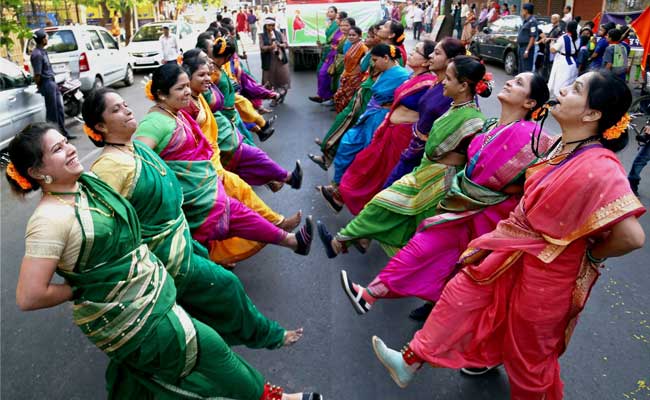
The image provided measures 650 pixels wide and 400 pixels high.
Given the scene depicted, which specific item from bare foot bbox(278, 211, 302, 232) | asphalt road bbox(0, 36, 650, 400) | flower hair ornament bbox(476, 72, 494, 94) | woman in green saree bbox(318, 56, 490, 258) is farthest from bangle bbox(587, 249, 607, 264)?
bare foot bbox(278, 211, 302, 232)

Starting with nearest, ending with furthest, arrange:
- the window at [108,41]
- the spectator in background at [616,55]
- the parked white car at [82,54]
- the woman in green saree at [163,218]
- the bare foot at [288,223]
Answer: the woman in green saree at [163,218] → the bare foot at [288,223] → the spectator in background at [616,55] → the parked white car at [82,54] → the window at [108,41]

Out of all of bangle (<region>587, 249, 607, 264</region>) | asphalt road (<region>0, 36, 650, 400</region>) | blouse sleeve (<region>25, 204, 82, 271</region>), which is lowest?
asphalt road (<region>0, 36, 650, 400</region>)

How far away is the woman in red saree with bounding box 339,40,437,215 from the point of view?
3.85m

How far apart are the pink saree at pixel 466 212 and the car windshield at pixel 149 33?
13932 mm

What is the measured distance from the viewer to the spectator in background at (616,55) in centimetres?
823

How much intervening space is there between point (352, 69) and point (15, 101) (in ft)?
15.7

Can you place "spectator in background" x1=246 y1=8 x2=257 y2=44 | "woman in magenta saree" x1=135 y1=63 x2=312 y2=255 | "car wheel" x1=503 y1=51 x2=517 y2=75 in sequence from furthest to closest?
"spectator in background" x1=246 y1=8 x2=257 y2=44, "car wheel" x1=503 y1=51 x2=517 y2=75, "woman in magenta saree" x1=135 y1=63 x2=312 y2=255

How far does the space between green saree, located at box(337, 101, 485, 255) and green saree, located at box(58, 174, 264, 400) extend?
1.51 m

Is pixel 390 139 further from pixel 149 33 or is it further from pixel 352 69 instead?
pixel 149 33

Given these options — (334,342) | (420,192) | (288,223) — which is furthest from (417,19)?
(334,342)

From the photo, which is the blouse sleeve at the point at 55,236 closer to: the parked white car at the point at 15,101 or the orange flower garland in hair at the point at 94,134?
the orange flower garland in hair at the point at 94,134

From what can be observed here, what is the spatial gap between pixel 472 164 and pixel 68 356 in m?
2.61

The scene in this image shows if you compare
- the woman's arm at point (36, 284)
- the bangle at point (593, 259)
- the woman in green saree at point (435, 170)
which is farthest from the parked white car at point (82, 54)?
the bangle at point (593, 259)

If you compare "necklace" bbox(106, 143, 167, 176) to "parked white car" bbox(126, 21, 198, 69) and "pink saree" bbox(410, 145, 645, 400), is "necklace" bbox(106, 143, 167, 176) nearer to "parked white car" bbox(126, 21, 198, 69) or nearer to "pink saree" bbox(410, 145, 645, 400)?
"pink saree" bbox(410, 145, 645, 400)
